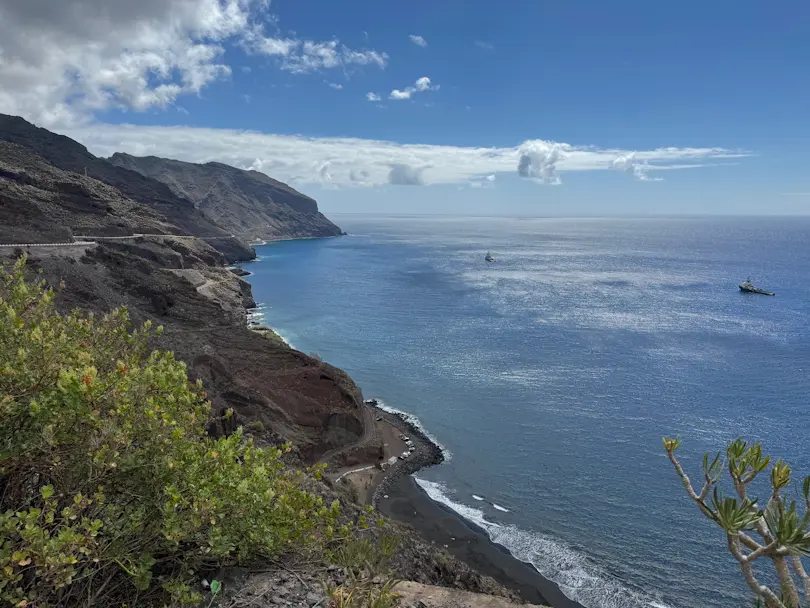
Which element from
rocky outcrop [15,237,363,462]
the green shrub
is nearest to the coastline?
rocky outcrop [15,237,363,462]

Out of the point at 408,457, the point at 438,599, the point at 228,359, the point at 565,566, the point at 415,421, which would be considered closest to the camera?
the point at 438,599

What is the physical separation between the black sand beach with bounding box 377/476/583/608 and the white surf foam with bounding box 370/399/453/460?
17.0ft

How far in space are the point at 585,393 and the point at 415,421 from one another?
17539 millimetres

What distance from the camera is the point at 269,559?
9.24 metres

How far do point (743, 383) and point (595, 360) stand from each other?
1475cm

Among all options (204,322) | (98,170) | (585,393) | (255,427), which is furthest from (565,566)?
(98,170)

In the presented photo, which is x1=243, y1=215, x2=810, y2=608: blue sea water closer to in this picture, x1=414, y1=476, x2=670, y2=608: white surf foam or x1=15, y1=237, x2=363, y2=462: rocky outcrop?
x1=414, y1=476, x2=670, y2=608: white surf foam

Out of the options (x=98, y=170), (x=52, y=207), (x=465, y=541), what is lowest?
(x=465, y=541)

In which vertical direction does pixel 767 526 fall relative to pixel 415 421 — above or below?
above

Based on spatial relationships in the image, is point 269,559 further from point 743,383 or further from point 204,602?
point 743,383

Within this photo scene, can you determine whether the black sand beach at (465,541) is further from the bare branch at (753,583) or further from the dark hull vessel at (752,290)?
the dark hull vessel at (752,290)

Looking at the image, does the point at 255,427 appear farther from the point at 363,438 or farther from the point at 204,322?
the point at 204,322

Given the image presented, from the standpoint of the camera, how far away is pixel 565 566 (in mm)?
28781

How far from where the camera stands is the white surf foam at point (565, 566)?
86.2ft
